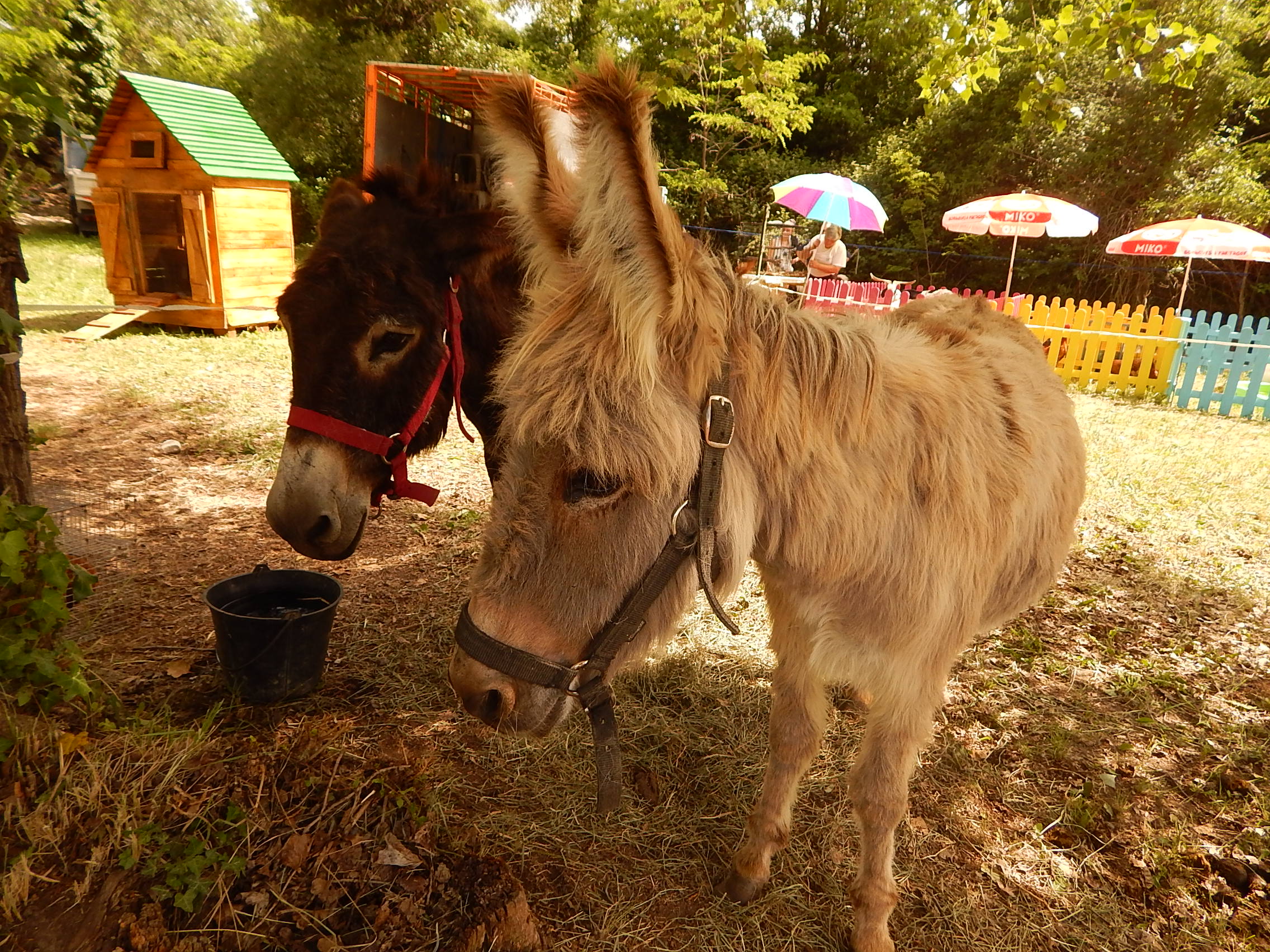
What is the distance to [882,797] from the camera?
196 cm

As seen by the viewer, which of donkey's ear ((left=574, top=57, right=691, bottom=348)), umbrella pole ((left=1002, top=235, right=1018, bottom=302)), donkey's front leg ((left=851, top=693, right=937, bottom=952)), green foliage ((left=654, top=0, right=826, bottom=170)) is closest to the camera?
donkey's ear ((left=574, top=57, right=691, bottom=348))

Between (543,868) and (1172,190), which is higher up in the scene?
(1172,190)

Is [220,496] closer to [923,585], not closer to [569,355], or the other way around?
[569,355]

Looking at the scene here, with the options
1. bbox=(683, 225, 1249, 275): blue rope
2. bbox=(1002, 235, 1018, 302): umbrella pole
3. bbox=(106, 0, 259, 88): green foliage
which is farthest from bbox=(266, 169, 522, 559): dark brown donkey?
bbox=(106, 0, 259, 88): green foliage

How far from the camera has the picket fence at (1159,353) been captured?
8.97 meters

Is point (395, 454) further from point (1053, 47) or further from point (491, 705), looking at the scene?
point (1053, 47)

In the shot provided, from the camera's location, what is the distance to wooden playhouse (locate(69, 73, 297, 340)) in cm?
891

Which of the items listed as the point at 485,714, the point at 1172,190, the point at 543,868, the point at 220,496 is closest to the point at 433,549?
the point at 220,496

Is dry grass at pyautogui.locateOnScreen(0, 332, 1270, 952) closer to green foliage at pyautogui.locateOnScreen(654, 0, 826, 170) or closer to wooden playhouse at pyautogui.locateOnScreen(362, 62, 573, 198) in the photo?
wooden playhouse at pyautogui.locateOnScreen(362, 62, 573, 198)

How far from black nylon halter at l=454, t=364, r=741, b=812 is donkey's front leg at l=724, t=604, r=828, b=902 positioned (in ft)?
2.69

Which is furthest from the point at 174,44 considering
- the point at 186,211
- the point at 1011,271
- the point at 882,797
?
the point at 882,797

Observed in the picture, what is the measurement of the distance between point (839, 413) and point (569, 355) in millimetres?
624

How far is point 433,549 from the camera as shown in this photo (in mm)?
4266

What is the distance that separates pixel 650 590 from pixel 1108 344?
37.0 feet
